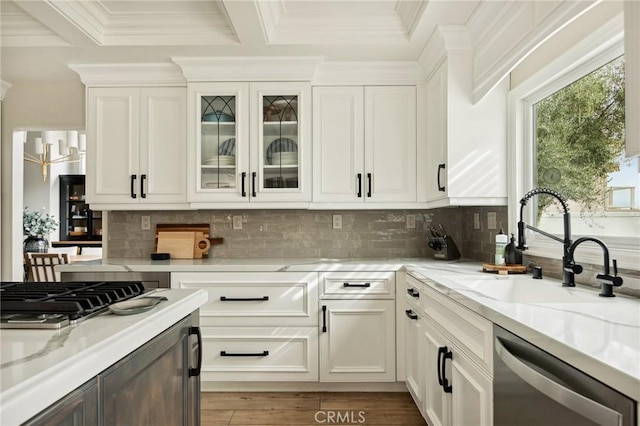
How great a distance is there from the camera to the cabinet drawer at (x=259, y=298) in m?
2.87

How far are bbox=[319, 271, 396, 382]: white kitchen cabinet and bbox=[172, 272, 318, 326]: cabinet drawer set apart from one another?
11cm

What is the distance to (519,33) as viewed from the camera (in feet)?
6.84

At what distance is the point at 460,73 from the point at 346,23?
77cm

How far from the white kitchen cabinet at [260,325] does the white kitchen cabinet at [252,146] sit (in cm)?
Answer: 60

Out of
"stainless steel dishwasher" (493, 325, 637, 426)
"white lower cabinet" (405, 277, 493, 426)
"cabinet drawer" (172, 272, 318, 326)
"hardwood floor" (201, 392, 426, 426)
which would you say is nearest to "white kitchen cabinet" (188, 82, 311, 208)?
"cabinet drawer" (172, 272, 318, 326)

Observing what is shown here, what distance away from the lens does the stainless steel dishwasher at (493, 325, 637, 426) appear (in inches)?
32.7

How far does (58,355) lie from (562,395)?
1017 millimetres

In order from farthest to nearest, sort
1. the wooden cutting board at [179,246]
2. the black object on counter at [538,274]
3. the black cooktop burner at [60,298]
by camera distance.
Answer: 1. the wooden cutting board at [179,246]
2. the black object on counter at [538,274]
3. the black cooktop burner at [60,298]

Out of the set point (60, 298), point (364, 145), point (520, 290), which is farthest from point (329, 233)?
point (60, 298)

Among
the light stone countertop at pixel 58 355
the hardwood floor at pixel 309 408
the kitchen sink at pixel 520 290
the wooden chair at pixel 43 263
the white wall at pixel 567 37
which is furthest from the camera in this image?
the wooden chair at pixel 43 263

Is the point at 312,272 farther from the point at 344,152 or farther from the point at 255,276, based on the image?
the point at 344,152

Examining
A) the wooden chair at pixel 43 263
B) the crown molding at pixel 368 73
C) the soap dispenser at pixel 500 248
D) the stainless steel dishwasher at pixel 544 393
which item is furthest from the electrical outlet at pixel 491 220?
the wooden chair at pixel 43 263

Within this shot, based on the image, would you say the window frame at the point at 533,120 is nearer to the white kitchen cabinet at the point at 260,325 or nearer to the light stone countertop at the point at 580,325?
the light stone countertop at the point at 580,325

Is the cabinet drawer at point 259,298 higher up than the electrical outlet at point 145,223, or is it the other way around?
the electrical outlet at point 145,223
